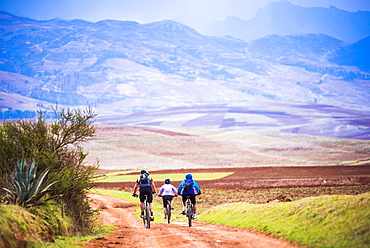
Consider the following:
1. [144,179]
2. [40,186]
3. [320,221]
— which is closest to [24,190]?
[40,186]

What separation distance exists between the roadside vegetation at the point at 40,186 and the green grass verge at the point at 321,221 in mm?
6892

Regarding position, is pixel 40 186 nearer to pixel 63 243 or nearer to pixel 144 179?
pixel 63 243

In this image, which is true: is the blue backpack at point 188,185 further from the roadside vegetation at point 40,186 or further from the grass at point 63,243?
the grass at point 63,243

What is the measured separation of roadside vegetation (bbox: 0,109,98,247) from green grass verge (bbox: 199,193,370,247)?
22.6ft

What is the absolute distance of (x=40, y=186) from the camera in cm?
1655

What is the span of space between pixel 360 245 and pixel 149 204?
38.1ft

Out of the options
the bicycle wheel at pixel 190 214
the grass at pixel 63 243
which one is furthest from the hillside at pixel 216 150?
the grass at pixel 63 243

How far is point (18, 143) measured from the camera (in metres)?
18.4

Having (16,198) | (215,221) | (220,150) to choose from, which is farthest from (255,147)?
(16,198)

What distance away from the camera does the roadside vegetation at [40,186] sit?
44.5 feet

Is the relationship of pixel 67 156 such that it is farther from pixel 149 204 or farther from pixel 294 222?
pixel 294 222

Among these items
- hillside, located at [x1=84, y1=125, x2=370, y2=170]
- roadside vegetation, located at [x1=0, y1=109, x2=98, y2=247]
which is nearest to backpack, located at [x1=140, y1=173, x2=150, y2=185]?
roadside vegetation, located at [x1=0, y1=109, x2=98, y2=247]

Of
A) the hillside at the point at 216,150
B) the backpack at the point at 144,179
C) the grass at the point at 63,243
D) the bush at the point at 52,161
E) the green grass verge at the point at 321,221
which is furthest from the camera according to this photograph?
the hillside at the point at 216,150

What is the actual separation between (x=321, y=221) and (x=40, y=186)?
9.65 m
